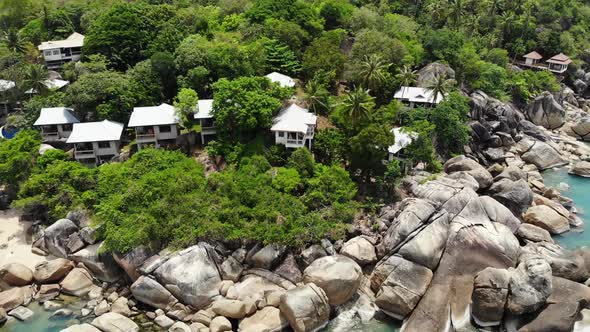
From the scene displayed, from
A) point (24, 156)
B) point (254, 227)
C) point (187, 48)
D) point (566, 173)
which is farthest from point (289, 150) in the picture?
Answer: point (566, 173)

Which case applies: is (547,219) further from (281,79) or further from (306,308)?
(281,79)

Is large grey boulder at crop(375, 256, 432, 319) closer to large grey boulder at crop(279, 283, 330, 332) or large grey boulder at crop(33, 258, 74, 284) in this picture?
large grey boulder at crop(279, 283, 330, 332)

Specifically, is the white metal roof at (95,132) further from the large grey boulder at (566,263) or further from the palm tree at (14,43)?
the large grey boulder at (566,263)

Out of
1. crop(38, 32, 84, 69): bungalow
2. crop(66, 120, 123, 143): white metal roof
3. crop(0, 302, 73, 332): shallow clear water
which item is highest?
crop(38, 32, 84, 69): bungalow

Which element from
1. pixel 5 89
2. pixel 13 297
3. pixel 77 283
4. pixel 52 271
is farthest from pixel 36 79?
pixel 77 283

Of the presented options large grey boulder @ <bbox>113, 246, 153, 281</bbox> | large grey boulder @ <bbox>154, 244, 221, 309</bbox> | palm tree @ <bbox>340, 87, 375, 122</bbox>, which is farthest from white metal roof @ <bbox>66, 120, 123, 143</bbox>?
palm tree @ <bbox>340, 87, 375, 122</bbox>
